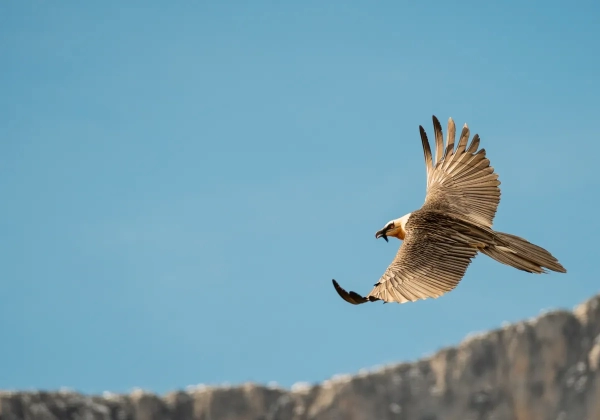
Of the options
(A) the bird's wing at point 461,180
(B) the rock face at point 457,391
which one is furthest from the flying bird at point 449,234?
(B) the rock face at point 457,391

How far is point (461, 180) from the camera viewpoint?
792 inches

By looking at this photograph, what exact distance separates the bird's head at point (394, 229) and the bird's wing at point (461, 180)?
647 mm

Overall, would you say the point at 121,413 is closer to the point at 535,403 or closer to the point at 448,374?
the point at 448,374

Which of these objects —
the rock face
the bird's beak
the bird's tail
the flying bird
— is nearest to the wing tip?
the flying bird

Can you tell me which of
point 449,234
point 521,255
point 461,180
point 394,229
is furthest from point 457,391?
point 521,255

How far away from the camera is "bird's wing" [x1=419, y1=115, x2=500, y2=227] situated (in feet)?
63.7

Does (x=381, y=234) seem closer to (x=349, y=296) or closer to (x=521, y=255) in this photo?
(x=521, y=255)

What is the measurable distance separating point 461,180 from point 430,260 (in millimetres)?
3383

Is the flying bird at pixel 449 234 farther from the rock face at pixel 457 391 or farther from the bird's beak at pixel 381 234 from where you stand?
the rock face at pixel 457 391

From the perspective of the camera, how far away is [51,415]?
111688 mm

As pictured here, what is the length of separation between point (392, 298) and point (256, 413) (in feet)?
340

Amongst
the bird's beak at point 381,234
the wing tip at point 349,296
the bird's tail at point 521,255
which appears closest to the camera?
the wing tip at point 349,296

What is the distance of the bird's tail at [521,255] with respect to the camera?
1700cm

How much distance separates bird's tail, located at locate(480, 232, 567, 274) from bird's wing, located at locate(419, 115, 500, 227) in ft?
4.32
